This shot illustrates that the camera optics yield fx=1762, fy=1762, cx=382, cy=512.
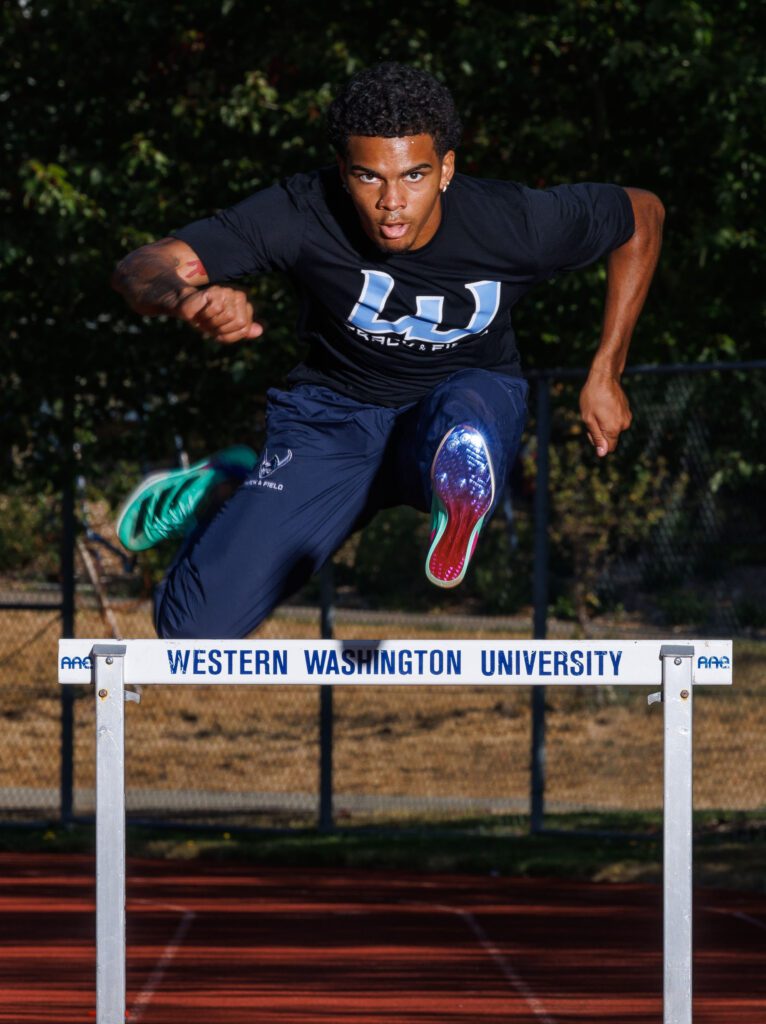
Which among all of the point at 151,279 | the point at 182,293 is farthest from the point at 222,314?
the point at 151,279

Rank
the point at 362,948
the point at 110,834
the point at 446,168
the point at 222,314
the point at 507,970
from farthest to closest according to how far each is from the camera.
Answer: the point at 362,948, the point at 507,970, the point at 446,168, the point at 222,314, the point at 110,834

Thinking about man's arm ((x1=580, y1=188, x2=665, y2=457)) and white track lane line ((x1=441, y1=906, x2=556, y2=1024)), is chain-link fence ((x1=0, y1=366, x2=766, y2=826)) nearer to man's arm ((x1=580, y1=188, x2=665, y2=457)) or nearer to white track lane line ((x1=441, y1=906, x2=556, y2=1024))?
white track lane line ((x1=441, y1=906, x2=556, y2=1024))

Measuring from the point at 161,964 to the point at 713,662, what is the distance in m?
4.71

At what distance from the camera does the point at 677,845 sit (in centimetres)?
396

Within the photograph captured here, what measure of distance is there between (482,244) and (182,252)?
0.79 m

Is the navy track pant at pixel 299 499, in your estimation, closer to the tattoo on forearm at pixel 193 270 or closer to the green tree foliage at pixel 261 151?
the tattoo on forearm at pixel 193 270

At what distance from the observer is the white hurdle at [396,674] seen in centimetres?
391

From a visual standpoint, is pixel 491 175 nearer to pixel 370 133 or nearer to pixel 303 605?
pixel 303 605

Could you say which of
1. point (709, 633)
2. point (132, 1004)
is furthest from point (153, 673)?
point (709, 633)

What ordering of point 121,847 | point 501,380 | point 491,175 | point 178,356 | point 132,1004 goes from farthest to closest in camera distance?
point 178,356 → point 491,175 → point 132,1004 → point 501,380 → point 121,847

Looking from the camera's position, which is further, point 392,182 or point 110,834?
point 392,182

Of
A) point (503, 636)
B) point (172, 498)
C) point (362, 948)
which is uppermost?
point (172, 498)

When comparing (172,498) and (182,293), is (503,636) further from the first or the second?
(182,293)

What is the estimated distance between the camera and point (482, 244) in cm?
460
